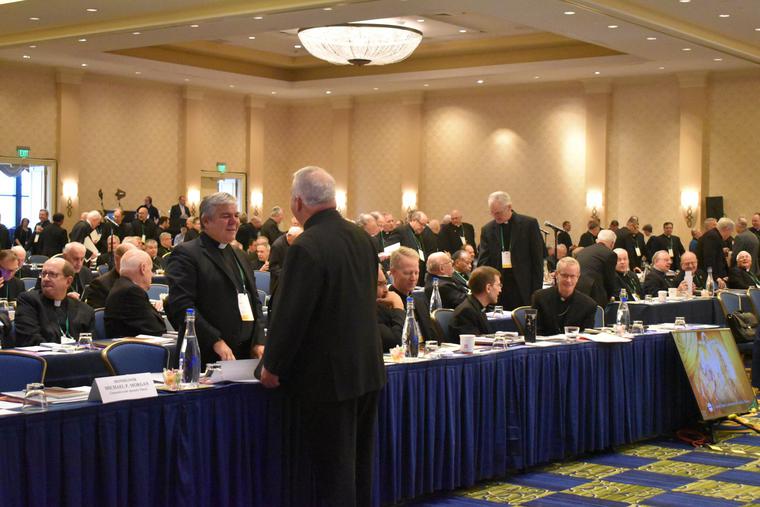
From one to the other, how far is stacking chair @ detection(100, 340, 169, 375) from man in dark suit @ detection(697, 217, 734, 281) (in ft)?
36.2

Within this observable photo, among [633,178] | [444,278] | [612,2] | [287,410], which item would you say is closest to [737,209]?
[633,178]

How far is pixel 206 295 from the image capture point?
4898 millimetres

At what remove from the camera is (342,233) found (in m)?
4.08

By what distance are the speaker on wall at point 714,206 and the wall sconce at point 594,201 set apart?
1.96 m

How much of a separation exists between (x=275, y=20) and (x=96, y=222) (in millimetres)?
4119

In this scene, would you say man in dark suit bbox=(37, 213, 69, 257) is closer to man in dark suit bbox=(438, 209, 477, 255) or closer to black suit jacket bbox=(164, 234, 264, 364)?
man in dark suit bbox=(438, 209, 477, 255)

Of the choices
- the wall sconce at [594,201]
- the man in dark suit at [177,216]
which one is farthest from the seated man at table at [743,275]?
the man in dark suit at [177,216]

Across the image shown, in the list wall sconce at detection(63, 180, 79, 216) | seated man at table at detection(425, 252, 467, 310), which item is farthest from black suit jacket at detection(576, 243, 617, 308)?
wall sconce at detection(63, 180, 79, 216)

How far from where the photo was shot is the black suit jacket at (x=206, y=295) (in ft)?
15.9

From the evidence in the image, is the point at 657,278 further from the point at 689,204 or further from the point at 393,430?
the point at 393,430

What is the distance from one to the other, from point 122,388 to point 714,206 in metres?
16.5

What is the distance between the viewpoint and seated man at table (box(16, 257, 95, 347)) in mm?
6605

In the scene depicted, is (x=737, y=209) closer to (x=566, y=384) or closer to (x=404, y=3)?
(x=404, y=3)

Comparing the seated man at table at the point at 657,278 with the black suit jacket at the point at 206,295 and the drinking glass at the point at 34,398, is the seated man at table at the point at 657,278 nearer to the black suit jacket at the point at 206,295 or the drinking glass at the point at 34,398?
the black suit jacket at the point at 206,295
